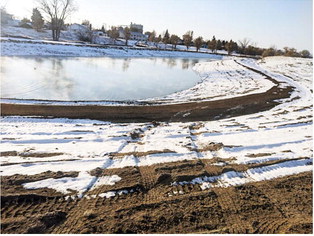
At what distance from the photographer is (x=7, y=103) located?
41.1 ft

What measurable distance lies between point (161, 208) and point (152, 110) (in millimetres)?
8762

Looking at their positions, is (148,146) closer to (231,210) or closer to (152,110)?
(231,210)

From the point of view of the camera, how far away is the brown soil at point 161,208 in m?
4.33

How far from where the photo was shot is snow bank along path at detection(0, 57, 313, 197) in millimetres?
6198

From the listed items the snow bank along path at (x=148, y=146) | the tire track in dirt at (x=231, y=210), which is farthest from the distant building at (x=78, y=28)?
the tire track in dirt at (x=231, y=210)

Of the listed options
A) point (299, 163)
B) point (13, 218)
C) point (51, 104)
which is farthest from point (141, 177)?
point (51, 104)

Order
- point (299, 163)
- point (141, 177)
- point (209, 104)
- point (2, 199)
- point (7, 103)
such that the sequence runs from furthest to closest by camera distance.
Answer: point (209, 104) → point (7, 103) → point (299, 163) → point (141, 177) → point (2, 199)

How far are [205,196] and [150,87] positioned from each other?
15738 millimetres

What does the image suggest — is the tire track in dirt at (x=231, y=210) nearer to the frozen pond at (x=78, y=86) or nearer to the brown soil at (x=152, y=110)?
the brown soil at (x=152, y=110)

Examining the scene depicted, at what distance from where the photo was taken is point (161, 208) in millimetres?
4863

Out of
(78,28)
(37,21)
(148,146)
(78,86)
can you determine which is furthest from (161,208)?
(78,28)

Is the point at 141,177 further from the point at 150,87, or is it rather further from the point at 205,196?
the point at 150,87

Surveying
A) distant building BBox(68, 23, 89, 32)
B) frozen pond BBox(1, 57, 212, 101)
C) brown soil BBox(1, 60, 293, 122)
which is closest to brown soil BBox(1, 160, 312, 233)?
brown soil BBox(1, 60, 293, 122)

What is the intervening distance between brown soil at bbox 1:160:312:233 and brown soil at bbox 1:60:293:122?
6010 millimetres
